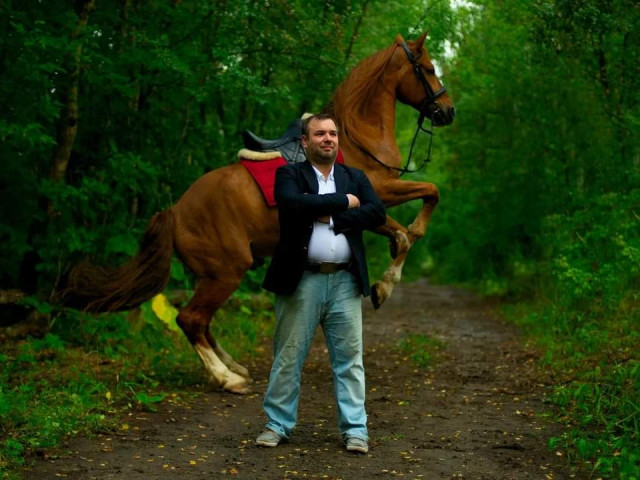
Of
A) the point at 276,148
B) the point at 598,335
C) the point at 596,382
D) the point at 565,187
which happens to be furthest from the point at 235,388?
the point at 565,187

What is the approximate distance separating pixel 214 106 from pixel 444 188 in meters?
13.0

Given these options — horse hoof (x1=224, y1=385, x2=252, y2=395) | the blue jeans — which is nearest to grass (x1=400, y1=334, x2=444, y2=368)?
horse hoof (x1=224, y1=385, x2=252, y2=395)

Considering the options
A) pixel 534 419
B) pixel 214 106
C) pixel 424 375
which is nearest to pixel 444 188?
pixel 214 106

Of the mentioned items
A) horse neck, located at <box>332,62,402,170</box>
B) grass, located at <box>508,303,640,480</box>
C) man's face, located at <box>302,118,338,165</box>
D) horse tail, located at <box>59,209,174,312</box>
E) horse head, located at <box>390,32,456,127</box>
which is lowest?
grass, located at <box>508,303,640,480</box>

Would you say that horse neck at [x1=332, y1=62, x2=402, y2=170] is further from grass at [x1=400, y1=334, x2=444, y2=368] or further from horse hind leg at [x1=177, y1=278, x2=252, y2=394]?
grass at [x1=400, y1=334, x2=444, y2=368]

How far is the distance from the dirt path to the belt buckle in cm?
119

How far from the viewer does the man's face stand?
552 cm

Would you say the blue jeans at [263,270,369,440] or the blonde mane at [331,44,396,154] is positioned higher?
the blonde mane at [331,44,396,154]

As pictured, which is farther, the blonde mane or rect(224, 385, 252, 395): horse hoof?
the blonde mane

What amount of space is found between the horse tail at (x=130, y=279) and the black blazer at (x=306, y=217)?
2.67 meters

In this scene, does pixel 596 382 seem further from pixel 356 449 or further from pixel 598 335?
pixel 356 449

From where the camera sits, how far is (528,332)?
12062 mm

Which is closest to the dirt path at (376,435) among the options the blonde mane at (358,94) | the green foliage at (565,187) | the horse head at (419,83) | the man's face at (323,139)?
the green foliage at (565,187)

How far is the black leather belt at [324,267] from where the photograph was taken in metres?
5.61
